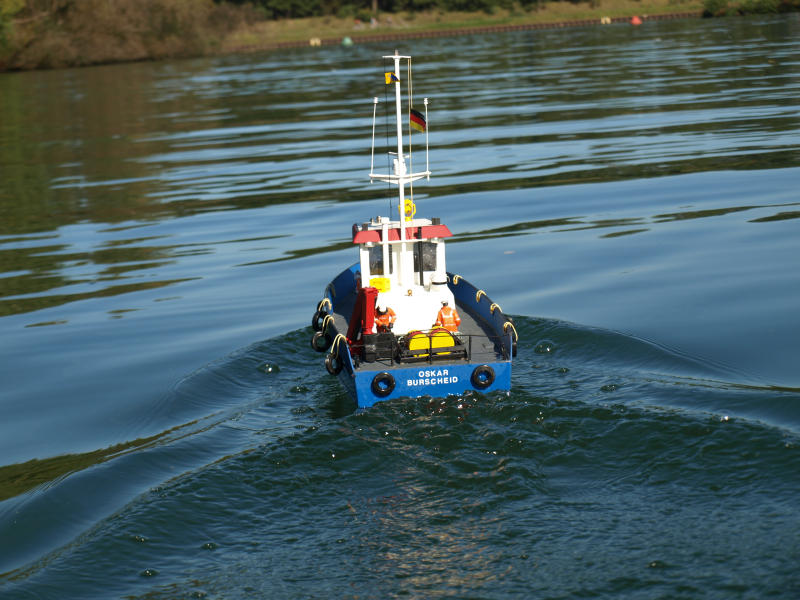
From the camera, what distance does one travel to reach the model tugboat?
52.2 feet

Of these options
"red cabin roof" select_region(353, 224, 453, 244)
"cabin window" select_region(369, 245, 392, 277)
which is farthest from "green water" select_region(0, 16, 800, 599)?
"red cabin roof" select_region(353, 224, 453, 244)

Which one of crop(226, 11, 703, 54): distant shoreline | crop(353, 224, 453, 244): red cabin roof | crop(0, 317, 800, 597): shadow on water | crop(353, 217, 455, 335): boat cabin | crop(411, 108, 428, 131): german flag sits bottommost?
crop(0, 317, 800, 597): shadow on water

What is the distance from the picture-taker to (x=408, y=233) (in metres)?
18.9

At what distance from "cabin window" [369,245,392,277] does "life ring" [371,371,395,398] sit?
3949mm

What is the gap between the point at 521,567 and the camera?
11.1 m

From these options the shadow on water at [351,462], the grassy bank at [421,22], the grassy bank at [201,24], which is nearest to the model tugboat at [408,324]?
the shadow on water at [351,462]

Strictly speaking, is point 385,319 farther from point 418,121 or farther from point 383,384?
point 418,121

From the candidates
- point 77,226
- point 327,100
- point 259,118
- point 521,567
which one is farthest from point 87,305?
point 327,100

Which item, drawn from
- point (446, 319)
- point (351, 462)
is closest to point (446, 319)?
point (446, 319)

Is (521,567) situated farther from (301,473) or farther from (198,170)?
(198,170)

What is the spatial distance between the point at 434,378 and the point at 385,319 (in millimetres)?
2092

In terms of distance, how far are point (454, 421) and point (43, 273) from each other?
696 inches

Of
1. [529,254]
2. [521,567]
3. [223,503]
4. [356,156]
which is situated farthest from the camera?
[356,156]

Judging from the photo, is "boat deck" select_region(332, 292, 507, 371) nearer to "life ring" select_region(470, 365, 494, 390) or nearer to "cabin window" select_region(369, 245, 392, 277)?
"life ring" select_region(470, 365, 494, 390)
